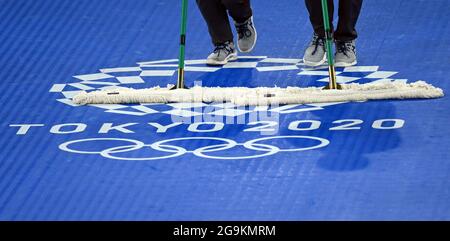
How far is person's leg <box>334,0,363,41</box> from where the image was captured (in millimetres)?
6848

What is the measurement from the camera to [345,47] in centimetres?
688

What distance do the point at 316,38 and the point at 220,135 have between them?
129 cm

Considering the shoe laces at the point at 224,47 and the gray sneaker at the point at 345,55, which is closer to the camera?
the gray sneaker at the point at 345,55

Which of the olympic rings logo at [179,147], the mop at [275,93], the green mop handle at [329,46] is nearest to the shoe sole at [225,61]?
the mop at [275,93]

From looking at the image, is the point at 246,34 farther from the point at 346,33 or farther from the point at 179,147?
the point at 179,147

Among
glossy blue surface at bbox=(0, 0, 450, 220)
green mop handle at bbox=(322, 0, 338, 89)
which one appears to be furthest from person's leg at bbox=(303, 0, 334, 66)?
green mop handle at bbox=(322, 0, 338, 89)

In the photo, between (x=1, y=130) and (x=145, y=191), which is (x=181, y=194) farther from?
(x=1, y=130)

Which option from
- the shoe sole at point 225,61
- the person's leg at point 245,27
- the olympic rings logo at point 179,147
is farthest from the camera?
the person's leg at point 245,27

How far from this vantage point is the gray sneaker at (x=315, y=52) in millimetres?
6844

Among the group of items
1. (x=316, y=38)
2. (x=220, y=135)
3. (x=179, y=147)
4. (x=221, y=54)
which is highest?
(x=316, y=38)

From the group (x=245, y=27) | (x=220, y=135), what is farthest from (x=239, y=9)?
(x=220, y=135)

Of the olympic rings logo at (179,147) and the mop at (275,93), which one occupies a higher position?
the mop at (275,93)

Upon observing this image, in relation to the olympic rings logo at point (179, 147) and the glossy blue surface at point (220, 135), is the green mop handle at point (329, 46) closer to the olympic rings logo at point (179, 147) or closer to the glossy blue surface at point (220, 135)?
the glossy blue surface at point (220, 135)
